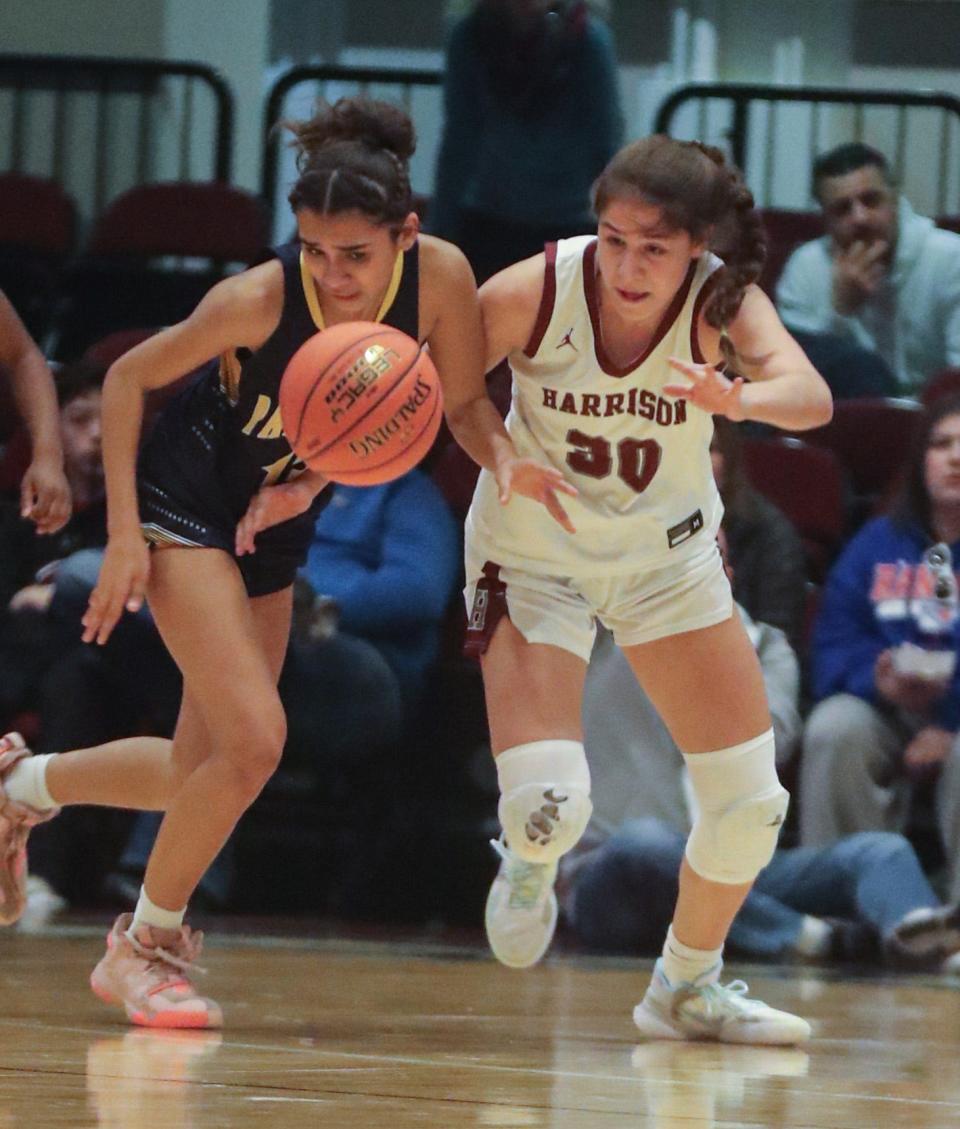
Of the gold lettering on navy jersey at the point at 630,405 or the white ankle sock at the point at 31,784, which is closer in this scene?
the gold lettering on navy jersey at the point at 630,405

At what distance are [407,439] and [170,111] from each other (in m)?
5.44

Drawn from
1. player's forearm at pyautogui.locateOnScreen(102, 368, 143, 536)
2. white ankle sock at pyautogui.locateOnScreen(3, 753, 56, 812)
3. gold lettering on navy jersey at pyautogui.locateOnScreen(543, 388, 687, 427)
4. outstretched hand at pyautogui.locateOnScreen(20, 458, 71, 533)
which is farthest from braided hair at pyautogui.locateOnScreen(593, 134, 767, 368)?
white ankle sock at pyautogui.locateOnScreen(3, 753, 56, 812)

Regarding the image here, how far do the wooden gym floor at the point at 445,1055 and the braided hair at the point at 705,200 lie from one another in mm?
1186

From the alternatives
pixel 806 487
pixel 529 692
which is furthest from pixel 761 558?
pixel 529 692

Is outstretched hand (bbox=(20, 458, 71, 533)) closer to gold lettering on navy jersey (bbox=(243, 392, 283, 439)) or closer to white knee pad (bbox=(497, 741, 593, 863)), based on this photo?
gold lettering on navy jersey (bbox=(243, 392, 283, 439))

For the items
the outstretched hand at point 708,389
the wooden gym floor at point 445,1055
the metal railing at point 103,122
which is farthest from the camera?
the metal railing at point 103,122

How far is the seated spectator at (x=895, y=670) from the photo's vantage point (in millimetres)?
5375

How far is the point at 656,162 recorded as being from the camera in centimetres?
345

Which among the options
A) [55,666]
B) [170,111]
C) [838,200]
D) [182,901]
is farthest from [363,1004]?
[170,111]

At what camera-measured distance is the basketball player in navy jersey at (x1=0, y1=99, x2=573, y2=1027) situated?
11.4 feet

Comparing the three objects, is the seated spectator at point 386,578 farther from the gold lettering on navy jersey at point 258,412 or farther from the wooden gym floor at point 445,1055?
the gold lettering on navy jersey at point 258,412

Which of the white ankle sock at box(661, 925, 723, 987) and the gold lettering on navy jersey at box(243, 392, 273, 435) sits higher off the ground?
the gold lettering on navy jersey at box(243, 392, 273, 435)

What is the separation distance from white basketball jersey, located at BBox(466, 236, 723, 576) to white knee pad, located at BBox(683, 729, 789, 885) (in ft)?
1.14

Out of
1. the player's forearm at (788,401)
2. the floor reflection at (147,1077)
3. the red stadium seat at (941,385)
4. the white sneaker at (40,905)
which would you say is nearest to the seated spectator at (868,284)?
the red stadium seat at (941,385)
